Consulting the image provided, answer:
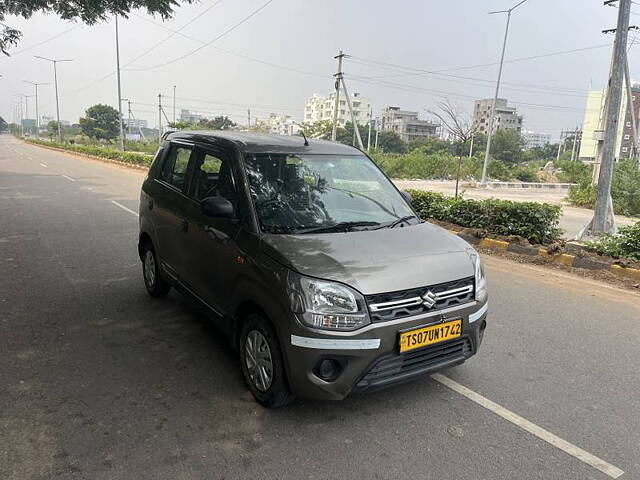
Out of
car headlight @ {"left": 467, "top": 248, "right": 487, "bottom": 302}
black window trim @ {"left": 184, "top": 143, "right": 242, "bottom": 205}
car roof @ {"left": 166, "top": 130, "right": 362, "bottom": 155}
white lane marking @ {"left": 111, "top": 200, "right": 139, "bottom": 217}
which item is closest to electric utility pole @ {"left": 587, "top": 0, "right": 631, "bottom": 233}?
car roof @ {"left": 166, "top": 130, "right": 362, "bottom": 155}

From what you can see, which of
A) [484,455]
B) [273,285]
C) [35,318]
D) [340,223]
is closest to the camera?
[484,455]

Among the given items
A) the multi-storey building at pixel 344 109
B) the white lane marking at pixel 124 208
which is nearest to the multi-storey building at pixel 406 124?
the multi-storey building at pixel 344 109

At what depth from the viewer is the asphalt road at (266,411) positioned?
2.67 m

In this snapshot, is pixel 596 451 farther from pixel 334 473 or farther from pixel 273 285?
pixel 273 285

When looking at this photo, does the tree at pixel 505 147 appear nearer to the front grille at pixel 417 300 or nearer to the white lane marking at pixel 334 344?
the front grille at pixel 417 300

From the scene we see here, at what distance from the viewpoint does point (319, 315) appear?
279cm

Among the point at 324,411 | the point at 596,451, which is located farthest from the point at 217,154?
the point at 596,451

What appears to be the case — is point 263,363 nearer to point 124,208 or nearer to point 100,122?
point 124,208

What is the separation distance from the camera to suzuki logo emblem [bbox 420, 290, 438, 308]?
9.74 feet

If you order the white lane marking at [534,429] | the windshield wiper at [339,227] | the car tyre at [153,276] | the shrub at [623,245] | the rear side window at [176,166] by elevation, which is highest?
the rear side window at [176,166]

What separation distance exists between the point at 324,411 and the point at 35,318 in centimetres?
316

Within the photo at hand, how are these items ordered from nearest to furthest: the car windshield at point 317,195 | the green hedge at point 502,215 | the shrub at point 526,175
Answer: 1. the car windshield at point 317,195
2. the green hedge at point 502,215
3. the shrub at point 526,175

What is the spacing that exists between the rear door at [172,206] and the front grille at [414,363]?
2.13 metres

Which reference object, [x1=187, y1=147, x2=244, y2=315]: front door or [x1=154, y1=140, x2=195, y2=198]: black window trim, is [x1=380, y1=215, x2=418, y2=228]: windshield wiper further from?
[x1=154, y1=140, x2=195, y2=198]: black window trim
